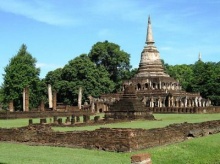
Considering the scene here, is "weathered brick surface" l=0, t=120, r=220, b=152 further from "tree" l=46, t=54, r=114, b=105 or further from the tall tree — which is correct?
the tall tree

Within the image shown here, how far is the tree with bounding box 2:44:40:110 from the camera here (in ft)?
177

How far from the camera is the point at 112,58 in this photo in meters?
76.3

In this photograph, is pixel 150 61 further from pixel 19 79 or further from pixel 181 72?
pixel 19 79

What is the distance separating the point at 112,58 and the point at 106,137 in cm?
6095

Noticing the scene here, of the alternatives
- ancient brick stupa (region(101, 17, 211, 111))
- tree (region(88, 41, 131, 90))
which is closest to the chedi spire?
ancient brick stupa (region(101, 17, 211, 111))

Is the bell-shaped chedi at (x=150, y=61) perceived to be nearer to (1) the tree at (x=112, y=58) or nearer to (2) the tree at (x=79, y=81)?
(2) the tree at (x=79, y=81)

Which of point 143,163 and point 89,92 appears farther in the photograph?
point 89,92

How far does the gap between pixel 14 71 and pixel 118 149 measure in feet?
134

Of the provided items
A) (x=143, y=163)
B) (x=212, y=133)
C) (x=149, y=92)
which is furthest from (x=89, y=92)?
(x=143, y=163)

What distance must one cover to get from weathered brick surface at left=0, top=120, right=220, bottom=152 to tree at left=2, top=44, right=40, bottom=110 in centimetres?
3571

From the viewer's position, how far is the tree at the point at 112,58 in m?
76.2

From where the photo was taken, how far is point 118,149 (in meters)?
15.3

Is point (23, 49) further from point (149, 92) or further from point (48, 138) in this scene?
point (48, 138)

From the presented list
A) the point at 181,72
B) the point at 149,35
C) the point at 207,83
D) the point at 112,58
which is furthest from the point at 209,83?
the point at 181,72
